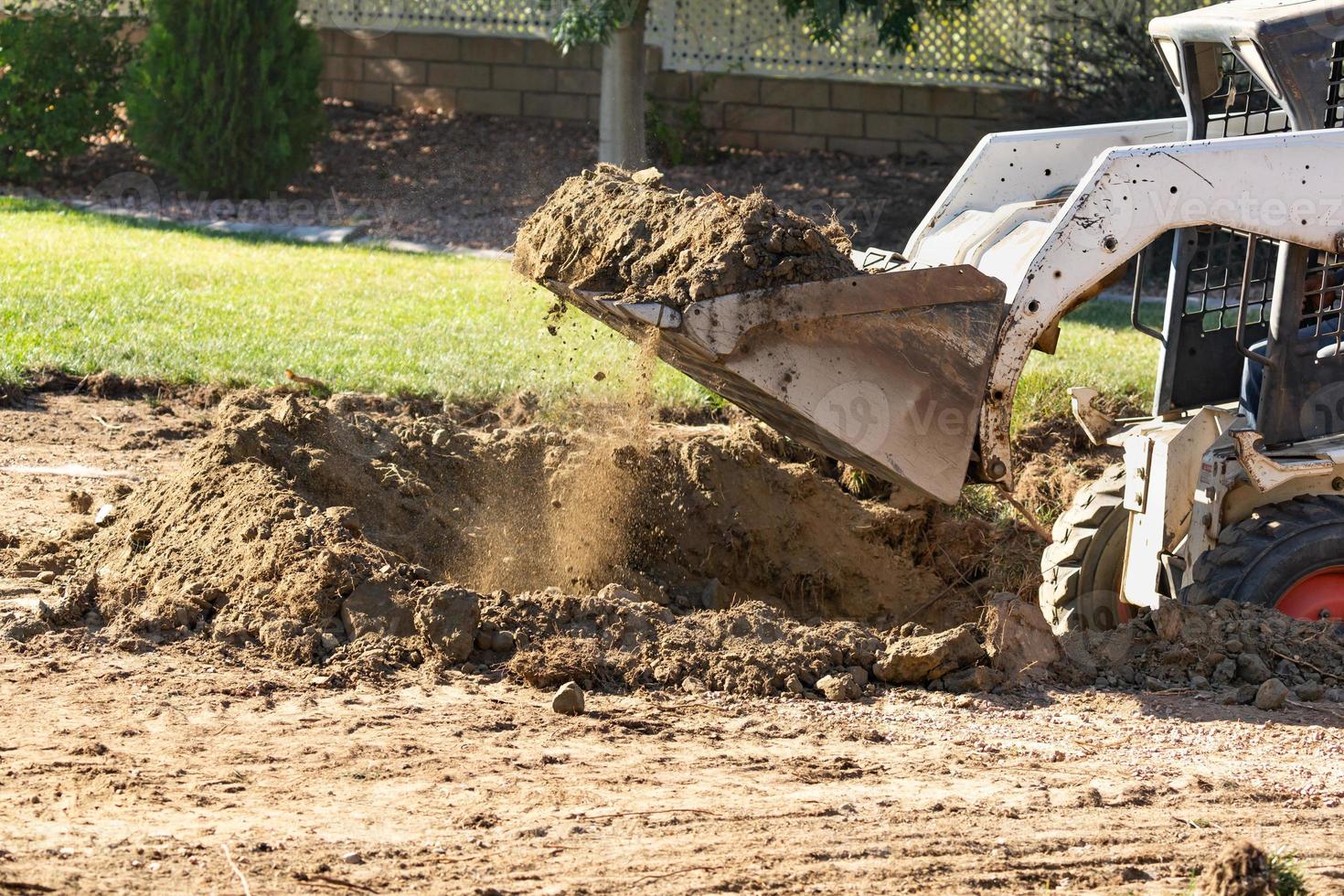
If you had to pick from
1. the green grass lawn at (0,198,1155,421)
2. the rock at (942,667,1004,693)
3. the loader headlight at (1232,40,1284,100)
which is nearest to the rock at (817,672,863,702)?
the rock at (942,667,1004,693)

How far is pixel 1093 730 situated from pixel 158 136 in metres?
13.3

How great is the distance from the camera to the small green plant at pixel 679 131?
53.2 ft

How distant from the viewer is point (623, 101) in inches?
586

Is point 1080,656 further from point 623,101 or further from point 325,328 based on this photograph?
point 623,101

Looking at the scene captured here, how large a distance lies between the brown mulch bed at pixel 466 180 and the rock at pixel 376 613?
9.04 m

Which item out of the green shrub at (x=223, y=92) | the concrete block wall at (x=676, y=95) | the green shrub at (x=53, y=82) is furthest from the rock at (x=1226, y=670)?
the green shrub at (x=53, y=82)

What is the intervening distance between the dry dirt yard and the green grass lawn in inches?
92.8

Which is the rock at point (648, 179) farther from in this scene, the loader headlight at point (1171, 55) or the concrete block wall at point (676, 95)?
the concrete block wall at point (676, 95)

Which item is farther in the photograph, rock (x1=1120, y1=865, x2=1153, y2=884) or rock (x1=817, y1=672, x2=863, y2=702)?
rock (x1=817, y1=672, x2=863, y2=702)

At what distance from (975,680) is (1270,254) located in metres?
1.99

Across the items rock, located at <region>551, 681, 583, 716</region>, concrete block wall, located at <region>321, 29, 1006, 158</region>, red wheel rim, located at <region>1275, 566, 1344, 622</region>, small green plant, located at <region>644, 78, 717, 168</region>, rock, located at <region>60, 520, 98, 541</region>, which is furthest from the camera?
concrete block wall, located at <region>321, 29, 1006, 158</region>

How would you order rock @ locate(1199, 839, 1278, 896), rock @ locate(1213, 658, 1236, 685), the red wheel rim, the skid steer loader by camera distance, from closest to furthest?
rock @ locate(1199, 839, 1278, 896) → the skid steer loader → rock @ locate(1213, 658, 1236, 685) → the red wheel rim

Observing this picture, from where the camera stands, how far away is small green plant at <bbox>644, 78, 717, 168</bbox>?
53.2 feet

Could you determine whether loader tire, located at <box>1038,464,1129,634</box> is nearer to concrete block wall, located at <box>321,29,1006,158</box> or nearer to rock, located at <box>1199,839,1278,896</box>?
rock, located at <box>1199,839,1278,896</box>
